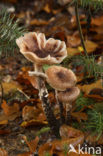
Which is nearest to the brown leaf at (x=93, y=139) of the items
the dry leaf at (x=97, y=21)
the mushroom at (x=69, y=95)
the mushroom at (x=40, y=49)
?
the mushroom at (x=69, y=95)

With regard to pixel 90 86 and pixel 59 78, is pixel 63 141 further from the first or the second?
pixel 90 86

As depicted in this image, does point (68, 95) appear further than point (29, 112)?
No

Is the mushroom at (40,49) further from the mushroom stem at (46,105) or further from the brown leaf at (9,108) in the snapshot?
the brown leaf at (9,108)

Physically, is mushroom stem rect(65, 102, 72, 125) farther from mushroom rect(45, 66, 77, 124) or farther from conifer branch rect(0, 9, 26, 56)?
conifer branch rect(0, 9, 26, 56)

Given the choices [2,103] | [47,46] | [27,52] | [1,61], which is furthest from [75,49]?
[27,52]

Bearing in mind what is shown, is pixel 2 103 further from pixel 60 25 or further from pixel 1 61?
pixel 60 25

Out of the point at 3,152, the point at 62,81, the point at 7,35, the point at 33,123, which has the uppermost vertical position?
the point at 7,35

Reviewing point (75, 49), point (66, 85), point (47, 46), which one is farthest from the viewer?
point (75, 49)

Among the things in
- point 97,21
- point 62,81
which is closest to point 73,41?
point 97,21

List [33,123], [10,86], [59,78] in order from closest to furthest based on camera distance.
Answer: [59,78]
[33,123]
[10,86]
